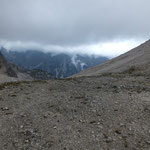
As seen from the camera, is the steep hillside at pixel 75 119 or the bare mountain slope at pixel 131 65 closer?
the steep hillside at pixel 75 119

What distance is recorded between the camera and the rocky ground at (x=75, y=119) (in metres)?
7.09

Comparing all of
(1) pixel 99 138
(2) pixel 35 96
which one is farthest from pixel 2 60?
(1) pixel 99 138

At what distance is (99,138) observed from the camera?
7.40 m

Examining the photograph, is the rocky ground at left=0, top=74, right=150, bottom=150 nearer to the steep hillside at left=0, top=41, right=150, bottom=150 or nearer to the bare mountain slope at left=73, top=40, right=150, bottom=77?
the steep hillside at left=0, top=41, right=150, bottom=150

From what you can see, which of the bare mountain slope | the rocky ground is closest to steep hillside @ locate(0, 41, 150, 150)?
the rocky ground

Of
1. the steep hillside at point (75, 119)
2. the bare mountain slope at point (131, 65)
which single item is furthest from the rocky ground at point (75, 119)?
the bare mountain slope at point (131, 65)

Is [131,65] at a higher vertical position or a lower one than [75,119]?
higher

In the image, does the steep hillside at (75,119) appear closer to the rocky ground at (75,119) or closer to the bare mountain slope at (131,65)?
the rocky ground at (75,119)

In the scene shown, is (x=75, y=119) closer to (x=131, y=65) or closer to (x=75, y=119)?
(x=75, y=119)

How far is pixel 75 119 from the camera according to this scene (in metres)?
9.03

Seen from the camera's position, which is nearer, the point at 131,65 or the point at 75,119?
the point at 75,119

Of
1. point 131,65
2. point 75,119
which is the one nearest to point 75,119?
point 75,119

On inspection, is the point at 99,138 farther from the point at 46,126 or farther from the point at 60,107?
the point at 60,107

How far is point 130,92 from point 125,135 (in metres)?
5.87
